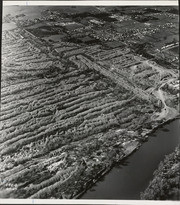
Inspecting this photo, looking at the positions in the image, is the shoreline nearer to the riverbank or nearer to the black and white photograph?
the black and white photograph

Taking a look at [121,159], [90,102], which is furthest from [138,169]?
[90,102]

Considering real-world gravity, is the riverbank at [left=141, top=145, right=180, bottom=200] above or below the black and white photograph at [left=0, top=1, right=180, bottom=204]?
below

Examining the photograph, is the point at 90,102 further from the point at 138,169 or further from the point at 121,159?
the point at 138,169

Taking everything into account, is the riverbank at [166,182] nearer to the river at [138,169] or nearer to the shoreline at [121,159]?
the river at [138,169]

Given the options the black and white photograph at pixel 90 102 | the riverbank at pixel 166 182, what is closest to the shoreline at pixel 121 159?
the black and white photograph at pixel 90 102

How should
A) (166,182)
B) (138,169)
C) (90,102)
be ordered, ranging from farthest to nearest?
(90,102) < (138,169) < (166,182)

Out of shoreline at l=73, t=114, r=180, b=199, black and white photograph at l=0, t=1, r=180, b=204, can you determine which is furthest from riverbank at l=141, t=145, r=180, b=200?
shoreline at l=73, t=114, r=180, b=199

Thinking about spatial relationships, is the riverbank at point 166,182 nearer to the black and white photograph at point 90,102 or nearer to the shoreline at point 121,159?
the black and white photograph at point 90,102

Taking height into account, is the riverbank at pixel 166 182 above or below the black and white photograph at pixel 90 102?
below
